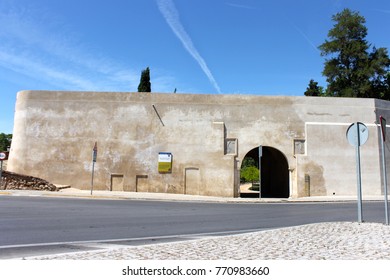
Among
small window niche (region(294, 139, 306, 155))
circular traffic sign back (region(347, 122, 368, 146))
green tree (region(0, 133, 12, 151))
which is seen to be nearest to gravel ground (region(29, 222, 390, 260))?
circular traffic sign back (region(347, 122, 368, 146))

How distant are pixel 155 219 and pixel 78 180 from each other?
57.3 ft

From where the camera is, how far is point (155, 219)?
12.4 meters

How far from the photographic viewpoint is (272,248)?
6781mm

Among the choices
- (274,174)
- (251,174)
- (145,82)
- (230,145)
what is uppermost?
(145,82)

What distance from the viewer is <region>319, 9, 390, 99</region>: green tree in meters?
44.1

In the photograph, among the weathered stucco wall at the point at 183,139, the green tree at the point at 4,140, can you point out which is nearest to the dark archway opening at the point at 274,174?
the weathered stucco wall at the point at 183,139

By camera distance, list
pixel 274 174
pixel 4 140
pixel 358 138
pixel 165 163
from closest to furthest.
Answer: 1. pixel 358 138
2. pixel 165 163
3. pixel 274 174
4. pixel 4 140

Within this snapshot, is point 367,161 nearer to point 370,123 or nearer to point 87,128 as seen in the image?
point 370,123

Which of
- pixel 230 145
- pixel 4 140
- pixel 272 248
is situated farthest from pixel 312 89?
pixel 4 140

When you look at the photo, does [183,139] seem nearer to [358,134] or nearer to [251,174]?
[358,134]

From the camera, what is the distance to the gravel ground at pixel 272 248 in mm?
5945

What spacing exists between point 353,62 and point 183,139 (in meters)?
30.0

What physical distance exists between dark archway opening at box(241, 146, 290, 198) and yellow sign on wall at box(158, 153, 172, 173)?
7.96m
